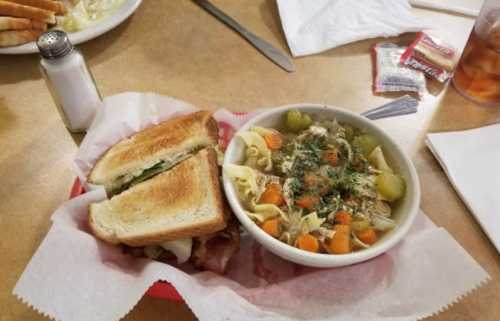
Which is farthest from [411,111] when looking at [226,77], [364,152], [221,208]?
[221,208]

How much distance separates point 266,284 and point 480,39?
0.76 meters

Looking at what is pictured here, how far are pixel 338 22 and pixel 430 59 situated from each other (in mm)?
284

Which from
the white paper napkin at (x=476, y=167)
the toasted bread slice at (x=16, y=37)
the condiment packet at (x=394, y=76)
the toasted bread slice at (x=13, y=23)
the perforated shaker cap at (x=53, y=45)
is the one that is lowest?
the white paper napkin at (x=476, y=167)

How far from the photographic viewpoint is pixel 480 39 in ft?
3.47

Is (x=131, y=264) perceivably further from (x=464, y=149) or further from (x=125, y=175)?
(x=464, y=149)

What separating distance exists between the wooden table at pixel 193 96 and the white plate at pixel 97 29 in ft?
0.18

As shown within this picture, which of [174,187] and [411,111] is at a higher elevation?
[174,187]

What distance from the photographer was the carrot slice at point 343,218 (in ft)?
2.41

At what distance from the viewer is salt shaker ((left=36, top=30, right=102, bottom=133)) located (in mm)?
893

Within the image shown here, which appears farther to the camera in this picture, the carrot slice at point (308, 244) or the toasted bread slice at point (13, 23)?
the toasted bread slice at point (13, 23)

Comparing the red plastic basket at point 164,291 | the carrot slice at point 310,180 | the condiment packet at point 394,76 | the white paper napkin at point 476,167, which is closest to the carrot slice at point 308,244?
the carrot slice at point 310,180

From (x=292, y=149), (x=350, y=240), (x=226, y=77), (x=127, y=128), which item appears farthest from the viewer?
(x=226, y=77)

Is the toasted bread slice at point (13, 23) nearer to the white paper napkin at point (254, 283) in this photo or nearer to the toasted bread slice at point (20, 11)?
the toasted bread slice at point (20, 11)

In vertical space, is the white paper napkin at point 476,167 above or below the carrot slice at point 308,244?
below
